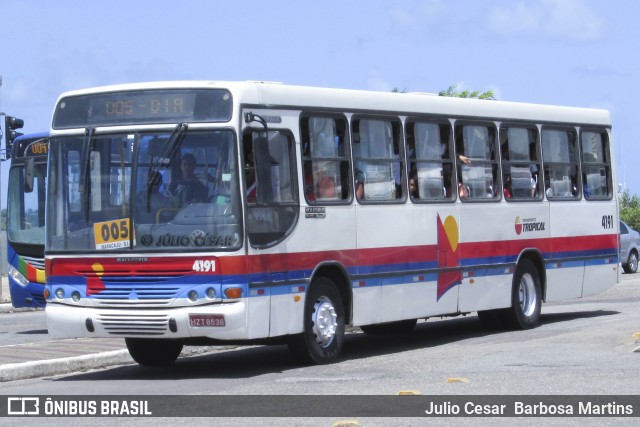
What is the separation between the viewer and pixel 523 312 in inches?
778

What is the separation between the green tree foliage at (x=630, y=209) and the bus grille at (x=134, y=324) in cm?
5046

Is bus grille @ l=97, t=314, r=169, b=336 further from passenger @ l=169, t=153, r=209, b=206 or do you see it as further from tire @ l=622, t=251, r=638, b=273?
tire @ l=622, t=251, r=638, b=273

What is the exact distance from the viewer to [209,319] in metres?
14.0

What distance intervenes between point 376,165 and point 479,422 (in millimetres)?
6687

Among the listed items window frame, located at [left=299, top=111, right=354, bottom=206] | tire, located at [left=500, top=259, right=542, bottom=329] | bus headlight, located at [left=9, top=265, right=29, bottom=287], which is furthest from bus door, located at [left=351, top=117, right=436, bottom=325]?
bus headlight, located at [left=9, top=265, right=29, bottom=287]

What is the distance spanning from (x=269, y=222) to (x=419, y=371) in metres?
2.27

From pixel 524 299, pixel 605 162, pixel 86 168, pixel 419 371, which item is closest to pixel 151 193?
pixel 86 168

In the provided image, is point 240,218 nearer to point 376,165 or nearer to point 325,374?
point 325,374

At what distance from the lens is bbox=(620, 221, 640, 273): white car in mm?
38625

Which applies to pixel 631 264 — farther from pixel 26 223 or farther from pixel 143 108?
pixel 143 108

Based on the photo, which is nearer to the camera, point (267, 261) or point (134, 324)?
point (134, 324)

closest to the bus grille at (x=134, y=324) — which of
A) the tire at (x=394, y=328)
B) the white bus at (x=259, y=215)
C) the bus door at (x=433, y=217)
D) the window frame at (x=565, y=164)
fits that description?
the white bus at (x=259, y=215)

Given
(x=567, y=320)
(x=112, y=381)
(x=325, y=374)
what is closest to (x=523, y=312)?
(x=567, y=320)

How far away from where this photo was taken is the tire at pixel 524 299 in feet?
63.9
